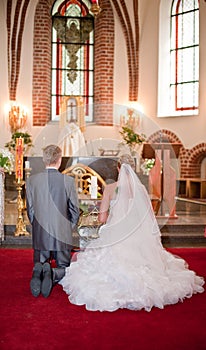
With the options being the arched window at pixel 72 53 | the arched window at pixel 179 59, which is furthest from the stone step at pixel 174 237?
the arched window at pixel 72 53

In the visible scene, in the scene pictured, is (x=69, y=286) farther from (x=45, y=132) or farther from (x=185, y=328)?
(x=45, y=132)

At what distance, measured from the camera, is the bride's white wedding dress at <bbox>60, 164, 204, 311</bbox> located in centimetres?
452

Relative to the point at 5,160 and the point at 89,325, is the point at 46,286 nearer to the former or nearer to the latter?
the point at 89,325

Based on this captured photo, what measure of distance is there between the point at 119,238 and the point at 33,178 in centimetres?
105

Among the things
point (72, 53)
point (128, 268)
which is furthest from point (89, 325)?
point (72, 53)

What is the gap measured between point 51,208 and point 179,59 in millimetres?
11156

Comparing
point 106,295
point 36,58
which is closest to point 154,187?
point 106,295

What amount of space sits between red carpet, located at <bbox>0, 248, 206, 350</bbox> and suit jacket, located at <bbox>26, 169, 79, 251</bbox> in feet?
1.63

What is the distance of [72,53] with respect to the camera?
53.3 ft

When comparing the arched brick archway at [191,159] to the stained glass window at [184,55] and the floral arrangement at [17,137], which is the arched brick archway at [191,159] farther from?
the floral arrangement at [17,137]

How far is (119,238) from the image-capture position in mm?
5070

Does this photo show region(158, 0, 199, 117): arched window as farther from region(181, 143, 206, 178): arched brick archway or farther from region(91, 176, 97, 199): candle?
region(91, 176, 97, 199): candle

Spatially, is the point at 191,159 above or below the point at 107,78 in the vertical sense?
below

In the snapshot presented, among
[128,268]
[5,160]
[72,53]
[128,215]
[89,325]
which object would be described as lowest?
[89,325]
